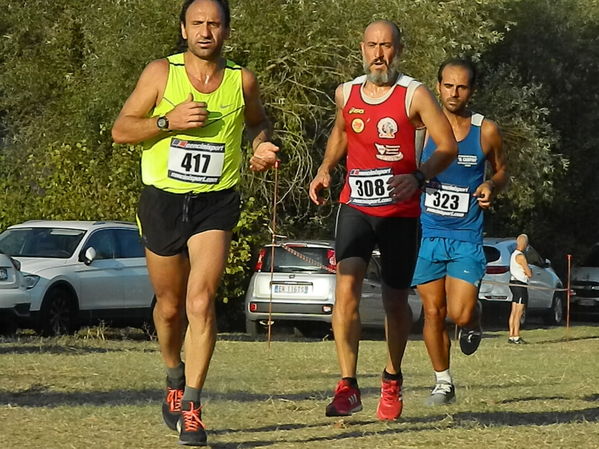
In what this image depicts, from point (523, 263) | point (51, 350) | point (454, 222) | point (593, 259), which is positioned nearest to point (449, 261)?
point (454, 222)

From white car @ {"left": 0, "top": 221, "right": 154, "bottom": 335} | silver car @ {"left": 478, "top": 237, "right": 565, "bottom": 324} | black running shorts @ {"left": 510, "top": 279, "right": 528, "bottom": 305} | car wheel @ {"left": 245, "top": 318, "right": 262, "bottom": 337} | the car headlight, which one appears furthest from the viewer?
silver car @ {"left": 478, "top": 237, "right": 565, "bottom": 324}

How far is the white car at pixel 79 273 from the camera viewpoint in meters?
18.2

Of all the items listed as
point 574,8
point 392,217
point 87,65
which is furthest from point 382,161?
point 574,8

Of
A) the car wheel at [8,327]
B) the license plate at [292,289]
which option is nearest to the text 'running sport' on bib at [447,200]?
the car wheel at [8,327]

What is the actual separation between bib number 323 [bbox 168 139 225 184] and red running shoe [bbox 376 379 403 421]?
199 cm

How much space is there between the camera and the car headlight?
1781 cm

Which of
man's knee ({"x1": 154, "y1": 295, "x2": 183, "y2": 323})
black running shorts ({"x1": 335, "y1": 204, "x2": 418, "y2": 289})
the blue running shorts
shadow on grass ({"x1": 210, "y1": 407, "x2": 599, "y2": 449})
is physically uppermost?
black running shorts ({"x1": 335, "y1": 204, "x2": 418, "y2": 289})

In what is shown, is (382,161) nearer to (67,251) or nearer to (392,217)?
(392,217)

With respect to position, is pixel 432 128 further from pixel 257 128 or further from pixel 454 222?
pixel 454 222

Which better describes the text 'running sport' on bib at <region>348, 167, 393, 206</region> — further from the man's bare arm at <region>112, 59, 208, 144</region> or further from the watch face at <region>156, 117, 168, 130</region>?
the watch face at <region>156, 117, 168, 130</region>

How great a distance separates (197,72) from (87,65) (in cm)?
2030

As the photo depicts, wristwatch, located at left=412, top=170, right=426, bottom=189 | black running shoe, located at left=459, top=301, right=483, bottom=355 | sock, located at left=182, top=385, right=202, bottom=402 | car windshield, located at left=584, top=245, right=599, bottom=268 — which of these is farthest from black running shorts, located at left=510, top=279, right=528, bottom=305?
sock, located at left=182, top=385, right=202, bottom=402

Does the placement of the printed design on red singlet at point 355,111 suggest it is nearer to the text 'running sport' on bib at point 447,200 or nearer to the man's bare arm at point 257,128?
the man's bare arm at point 257,128

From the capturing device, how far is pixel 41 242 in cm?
1950
